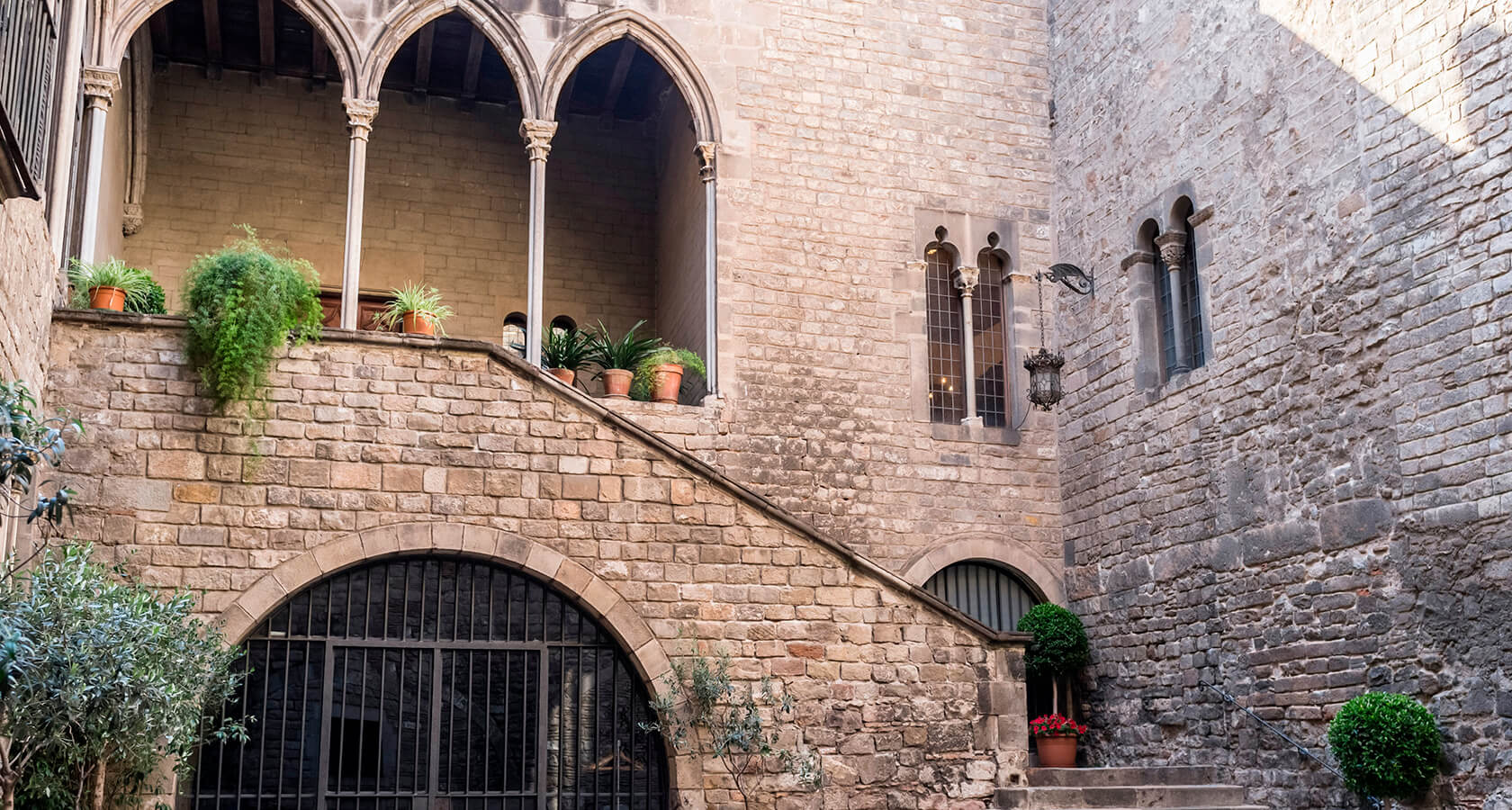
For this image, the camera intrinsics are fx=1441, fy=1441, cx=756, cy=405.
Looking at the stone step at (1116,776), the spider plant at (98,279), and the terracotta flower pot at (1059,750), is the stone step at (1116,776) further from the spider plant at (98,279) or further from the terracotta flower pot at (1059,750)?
the spider plant at (98,279)

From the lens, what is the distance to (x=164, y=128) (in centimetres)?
1369

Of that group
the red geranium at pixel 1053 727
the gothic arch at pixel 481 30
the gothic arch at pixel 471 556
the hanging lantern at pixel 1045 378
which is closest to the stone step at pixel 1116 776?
the red geranium at pixel 1053 727

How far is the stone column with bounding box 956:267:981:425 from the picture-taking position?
12.5 m

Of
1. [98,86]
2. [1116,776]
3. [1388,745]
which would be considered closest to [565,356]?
[98,86]

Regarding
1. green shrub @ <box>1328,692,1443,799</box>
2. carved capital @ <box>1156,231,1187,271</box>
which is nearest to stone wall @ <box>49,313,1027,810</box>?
green shrub @ <box>1328,692,1443,799</box>

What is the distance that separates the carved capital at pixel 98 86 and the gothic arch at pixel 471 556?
165 inches

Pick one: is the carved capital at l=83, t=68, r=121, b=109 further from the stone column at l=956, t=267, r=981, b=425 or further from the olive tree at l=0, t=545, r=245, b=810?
the stone column at l=956, t=267, r=981, b=425

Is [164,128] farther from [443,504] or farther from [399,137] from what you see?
[443,504]

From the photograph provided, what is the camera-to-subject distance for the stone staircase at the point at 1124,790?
360 inches

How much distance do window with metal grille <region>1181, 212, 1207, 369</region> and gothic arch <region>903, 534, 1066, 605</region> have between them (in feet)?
7.25

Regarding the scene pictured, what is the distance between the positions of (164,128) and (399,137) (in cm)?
218

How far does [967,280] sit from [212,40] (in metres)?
7.31

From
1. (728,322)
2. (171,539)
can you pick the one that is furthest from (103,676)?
(728,322)

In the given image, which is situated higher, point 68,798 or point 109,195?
point 109,195
